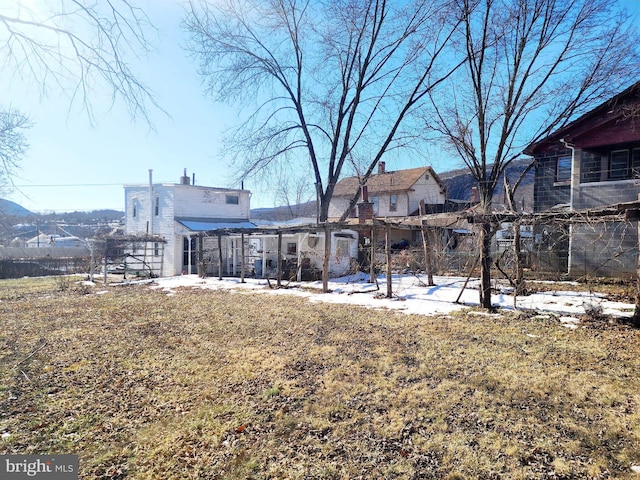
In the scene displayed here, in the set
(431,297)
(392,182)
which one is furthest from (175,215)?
(392,182)

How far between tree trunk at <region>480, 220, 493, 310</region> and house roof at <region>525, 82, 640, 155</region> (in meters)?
7.04

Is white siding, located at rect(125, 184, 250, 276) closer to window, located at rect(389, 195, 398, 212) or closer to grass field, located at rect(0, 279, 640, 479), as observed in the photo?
window, located at rect(389, 195, 398, 212)

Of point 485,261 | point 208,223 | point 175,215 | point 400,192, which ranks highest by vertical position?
point 400,192

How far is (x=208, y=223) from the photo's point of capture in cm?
2198

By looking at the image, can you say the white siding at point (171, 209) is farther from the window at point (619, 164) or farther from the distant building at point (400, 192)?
the window at point (619, 164)

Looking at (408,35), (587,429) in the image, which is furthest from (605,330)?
(408,35)

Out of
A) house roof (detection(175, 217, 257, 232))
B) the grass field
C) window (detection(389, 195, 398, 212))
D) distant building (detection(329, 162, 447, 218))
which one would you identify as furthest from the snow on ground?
window (detection(389, 195, 398, 212))

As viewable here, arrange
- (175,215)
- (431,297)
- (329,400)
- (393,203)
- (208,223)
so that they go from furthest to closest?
(393,203), (208,223), (175,215), (431,297), (329,400)

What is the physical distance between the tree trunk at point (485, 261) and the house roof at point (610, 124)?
704cm

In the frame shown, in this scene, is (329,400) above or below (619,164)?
below

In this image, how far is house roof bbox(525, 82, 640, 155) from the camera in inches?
454

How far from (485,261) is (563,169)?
1043cm

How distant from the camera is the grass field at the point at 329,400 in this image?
2928mm

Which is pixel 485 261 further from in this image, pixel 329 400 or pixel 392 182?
pixel 392 182
